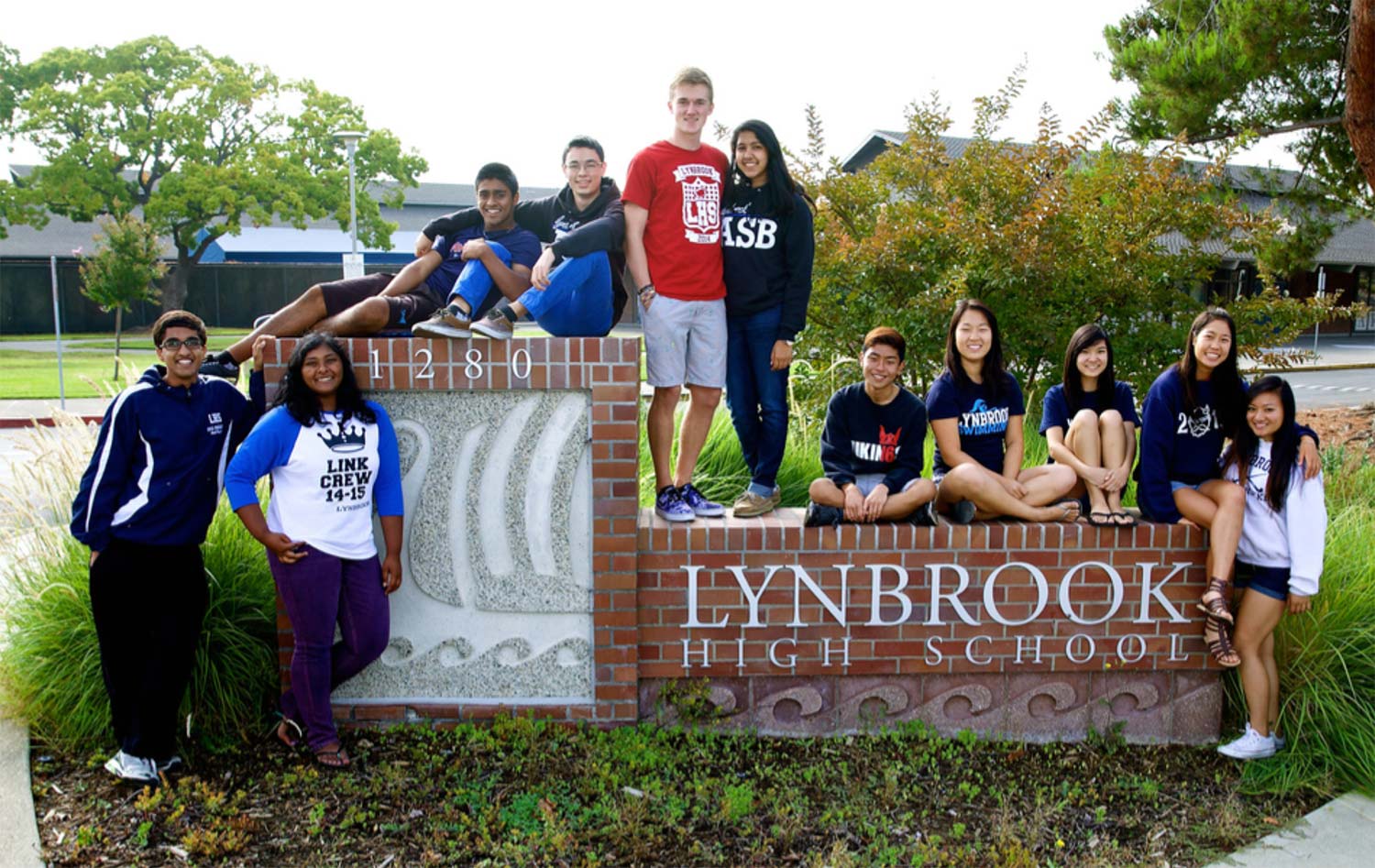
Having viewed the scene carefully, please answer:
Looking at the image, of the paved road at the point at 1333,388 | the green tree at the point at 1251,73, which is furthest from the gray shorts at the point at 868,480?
the paved road at the point at 1333,388

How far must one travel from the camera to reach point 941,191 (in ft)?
24.1

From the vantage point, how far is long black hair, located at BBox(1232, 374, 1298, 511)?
4188 millimetres

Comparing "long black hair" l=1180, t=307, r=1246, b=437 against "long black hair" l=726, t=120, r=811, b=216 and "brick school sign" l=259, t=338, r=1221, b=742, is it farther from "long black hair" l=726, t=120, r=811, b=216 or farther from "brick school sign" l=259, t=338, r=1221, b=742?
"long black hair" l=726, t=120, r=811, b=216

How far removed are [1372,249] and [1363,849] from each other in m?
45.6

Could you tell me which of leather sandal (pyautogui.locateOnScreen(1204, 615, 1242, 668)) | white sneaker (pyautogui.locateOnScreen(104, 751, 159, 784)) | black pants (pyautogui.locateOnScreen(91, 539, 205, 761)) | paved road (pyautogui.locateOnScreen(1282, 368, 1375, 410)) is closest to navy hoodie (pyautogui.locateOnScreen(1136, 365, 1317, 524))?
leather sandal (pyautogui.locateOnScreen(1204, 615, 1242, 668))

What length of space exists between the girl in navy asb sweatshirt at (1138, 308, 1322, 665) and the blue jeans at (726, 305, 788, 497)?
156 cm

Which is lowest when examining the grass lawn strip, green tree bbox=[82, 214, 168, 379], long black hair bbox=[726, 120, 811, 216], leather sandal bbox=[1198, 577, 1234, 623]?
the grass lawn strip

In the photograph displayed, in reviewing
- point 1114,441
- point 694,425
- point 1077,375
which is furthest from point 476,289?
point 1114,441

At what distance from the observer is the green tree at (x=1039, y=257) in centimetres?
668

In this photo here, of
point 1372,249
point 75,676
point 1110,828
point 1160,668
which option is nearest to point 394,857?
point 75,676

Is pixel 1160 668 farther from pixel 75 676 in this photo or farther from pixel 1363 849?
pixel 75 676

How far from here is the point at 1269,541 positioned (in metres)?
4.21

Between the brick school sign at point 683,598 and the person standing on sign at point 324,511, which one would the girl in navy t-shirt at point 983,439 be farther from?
the person standing on sign at point 324,511

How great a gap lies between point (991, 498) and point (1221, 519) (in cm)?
90
